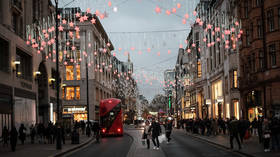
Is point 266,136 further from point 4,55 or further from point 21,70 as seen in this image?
point 21,70

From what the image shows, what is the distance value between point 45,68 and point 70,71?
1091 inches

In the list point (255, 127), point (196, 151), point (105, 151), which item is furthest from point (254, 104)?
point (105, 151)

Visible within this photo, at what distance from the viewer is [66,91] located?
77.4m

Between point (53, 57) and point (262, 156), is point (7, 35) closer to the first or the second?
point (53, 57)

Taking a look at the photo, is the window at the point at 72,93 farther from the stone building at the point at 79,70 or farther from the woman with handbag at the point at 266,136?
the woman with handbag at the point at 266,136

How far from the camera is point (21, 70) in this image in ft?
138

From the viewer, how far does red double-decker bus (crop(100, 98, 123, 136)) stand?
41.4 meters

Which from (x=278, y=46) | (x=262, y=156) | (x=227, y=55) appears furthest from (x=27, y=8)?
(x=262, y=156)

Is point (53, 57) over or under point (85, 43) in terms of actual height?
under

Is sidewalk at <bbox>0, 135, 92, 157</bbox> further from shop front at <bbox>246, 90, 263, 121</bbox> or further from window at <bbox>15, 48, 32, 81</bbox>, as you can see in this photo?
shop front at <bbox>246, 90, 263, 121</bbox>

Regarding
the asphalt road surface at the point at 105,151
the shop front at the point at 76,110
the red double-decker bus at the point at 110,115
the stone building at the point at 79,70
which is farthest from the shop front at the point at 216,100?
the shop front at the point at 76,110

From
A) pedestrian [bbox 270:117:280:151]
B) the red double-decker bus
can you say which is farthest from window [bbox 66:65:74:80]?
pedestrian [bbox 270:117:280:151]

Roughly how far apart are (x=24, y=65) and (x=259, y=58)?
22.2 m

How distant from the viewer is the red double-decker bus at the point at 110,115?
136 ft
